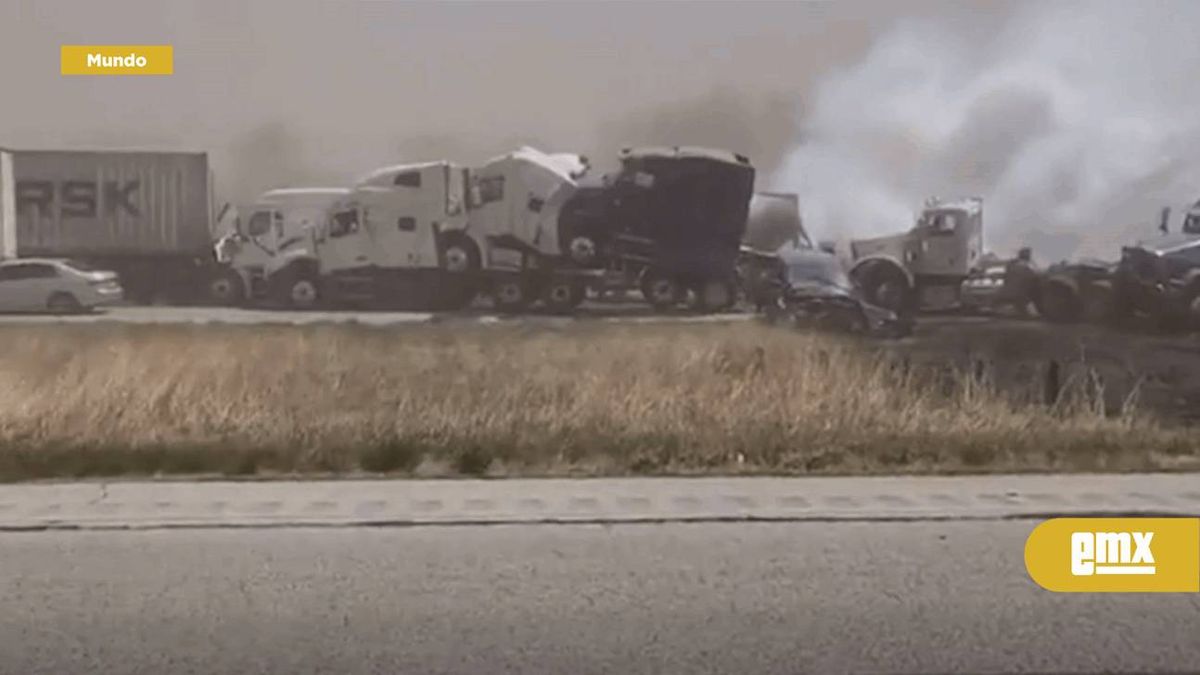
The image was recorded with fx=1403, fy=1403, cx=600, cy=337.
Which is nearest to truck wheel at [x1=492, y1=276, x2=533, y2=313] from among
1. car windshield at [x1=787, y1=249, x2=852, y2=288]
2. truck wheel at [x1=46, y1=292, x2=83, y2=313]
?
car windshield at [x1=787, y1=249, x2=852, y2=288]

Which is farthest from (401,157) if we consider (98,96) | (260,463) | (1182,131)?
(1182,131)

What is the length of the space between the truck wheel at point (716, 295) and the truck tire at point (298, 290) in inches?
139

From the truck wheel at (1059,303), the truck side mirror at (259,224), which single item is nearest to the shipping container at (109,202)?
the truck side mirror at (259,224)

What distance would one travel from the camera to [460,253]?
13.0m

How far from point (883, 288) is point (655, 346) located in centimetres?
226

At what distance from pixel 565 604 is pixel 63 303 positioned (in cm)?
798

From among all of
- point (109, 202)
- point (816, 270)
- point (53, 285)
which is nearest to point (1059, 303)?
point (816, 270)

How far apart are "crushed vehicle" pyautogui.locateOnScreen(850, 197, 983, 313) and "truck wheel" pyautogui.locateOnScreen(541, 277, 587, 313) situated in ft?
8.32

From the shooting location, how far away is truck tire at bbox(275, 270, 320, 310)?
1295 cm

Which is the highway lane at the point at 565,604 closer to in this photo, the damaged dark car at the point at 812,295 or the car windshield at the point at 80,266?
the damaged dark car at the point at 812,295

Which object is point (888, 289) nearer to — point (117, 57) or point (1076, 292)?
point (1076, 292)

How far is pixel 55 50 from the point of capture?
12.2 metres

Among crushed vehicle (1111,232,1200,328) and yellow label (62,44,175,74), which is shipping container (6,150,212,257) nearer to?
yellow label (62,44,175,74)

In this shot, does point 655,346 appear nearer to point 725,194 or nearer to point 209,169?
point 725,194
